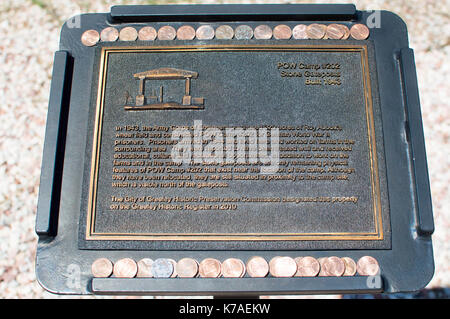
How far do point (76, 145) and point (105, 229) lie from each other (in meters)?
0.56

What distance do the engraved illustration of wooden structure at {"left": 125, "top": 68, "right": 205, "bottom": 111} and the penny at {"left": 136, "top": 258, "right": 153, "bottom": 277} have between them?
92 centimetres

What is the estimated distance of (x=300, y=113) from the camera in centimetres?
246

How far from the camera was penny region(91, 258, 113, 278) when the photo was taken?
2.20 metres

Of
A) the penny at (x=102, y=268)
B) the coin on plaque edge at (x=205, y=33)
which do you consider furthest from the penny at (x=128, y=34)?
the penny at (x=102, y=268)

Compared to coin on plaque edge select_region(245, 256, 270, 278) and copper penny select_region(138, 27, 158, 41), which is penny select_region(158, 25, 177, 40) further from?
coin on plaque edge select_region(245, 256, 270, 278)

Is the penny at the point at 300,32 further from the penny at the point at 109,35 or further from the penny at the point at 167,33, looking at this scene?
the penny at the point at 109,35

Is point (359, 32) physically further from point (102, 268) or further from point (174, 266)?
point (102, 268)

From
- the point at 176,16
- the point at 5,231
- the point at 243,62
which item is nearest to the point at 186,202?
the point at 243,62

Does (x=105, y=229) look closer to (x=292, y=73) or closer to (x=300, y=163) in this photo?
(x=300, y=163)

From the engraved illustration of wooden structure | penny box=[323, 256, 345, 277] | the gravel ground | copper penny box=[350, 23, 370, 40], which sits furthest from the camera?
the gravel ground

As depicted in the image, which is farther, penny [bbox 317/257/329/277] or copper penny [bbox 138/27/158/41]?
copper penny [bbox 138/27/158/41]

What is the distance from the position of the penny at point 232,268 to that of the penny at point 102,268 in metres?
0.63

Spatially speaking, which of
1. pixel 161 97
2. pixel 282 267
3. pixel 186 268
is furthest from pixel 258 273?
pixel 161 97

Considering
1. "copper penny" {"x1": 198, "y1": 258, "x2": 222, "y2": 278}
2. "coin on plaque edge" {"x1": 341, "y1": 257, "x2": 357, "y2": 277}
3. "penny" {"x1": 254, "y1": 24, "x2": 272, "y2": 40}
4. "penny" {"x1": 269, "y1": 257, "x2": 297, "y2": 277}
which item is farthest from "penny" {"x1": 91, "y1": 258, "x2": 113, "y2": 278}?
"penny" {"x1": 254, "y1": 24, "x2": 272, "y2": 40}
